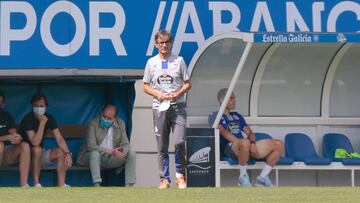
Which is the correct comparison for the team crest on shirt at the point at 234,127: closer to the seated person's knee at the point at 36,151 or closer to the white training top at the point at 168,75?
the white training top at the point at 168,75

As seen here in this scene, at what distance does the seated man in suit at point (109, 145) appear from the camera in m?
14.8

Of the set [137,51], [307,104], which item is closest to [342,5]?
[307,104]

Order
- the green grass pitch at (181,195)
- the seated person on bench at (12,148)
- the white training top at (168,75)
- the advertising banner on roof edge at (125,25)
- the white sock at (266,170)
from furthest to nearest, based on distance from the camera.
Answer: the advertising banner on roof edge at (125,25) < the white sock at (266,170) < the seated person on bench at (12,148) < the white training top at (168,75) < the green grass pitch at (181,195)

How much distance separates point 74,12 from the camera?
595 inches

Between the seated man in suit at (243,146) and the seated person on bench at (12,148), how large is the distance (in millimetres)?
2717

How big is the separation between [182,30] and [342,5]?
7.98ft

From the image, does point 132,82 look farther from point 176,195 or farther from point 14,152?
point 176,195

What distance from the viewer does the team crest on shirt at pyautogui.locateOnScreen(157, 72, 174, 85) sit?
12844 mm

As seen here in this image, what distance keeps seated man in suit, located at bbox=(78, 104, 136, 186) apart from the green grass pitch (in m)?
2.37

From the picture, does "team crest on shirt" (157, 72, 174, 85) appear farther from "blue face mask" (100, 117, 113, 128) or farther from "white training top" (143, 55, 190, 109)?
"blue face mask" (100, 117, 113, 128)

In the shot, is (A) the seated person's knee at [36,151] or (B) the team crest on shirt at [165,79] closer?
(B) the team crest on shirt at [165,79]

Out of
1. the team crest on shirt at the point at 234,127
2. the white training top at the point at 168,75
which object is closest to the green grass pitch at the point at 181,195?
the white training top at the point at 168,75

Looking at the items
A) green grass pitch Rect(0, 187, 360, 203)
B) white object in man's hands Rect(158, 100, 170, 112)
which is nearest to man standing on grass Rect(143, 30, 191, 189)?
white object in man's hands Rect(158, 100, 170, 112)

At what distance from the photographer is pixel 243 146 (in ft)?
47.4
